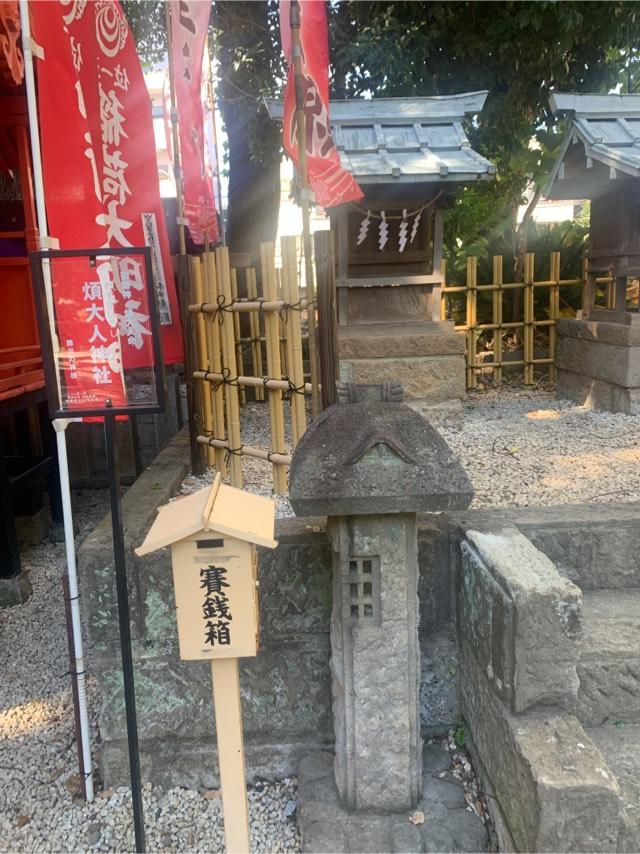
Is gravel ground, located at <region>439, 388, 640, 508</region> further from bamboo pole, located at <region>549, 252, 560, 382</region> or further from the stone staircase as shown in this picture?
bamboo pole, located at <region>549, 252, 560, 382</region>

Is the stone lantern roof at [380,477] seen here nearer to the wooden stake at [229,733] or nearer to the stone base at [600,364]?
the wooden stake at [229,733]

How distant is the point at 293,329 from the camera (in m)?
3.32

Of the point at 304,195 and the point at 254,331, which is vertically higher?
the point at 304,195

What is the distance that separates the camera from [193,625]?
1.74m

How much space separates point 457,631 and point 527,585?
686mm

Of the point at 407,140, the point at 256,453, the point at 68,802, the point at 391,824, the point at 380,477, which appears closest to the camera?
the point at 380,477

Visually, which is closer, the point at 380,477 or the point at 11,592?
the point at 380,477

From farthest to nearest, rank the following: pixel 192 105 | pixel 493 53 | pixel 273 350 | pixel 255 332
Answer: pixel 493 53 → pixel 255 332 → pixel 192 105 → pixel 273 350

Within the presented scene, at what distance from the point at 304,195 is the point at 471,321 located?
15.0 feet

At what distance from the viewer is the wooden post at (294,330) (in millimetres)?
3268

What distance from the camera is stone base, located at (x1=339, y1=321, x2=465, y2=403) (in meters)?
5.65

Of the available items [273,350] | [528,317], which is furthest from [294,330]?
[528,317]

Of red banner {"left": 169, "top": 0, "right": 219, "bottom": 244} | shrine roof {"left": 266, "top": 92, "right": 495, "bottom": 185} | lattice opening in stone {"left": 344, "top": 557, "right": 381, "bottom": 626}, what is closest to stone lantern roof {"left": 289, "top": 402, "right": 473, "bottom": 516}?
lattice opening in stone {"left": 344, "top": 557, "right": 381, "bottom": 626}

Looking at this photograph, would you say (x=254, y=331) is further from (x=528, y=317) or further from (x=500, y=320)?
(x=528, y=317)
